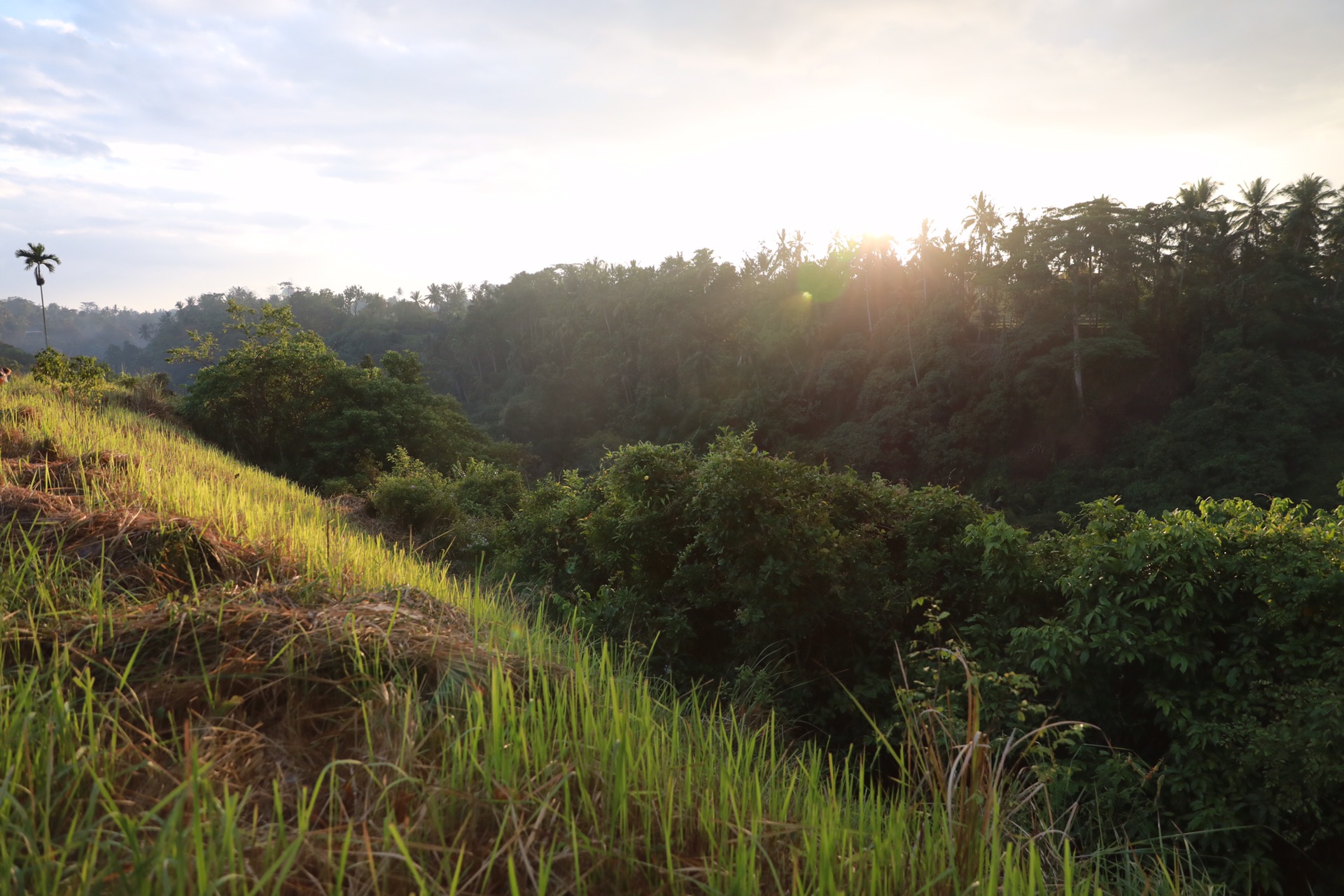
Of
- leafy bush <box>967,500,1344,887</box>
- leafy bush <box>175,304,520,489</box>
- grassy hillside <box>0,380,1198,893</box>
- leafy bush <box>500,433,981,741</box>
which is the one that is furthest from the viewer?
leafy bush <box>175,304,520,489</box>

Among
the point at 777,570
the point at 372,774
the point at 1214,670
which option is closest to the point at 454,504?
the point at 777,570

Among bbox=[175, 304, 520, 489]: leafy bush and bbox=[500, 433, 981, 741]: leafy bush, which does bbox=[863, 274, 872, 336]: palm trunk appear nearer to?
bbox=[175, 304, 520, 489]: leafy bush

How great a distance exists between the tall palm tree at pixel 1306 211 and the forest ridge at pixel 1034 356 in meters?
0.09

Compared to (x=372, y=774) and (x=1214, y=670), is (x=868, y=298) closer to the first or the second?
(x=1214, y=670)

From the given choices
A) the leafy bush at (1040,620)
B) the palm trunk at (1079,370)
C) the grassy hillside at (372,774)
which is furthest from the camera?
the palm trunk at (1079,370)

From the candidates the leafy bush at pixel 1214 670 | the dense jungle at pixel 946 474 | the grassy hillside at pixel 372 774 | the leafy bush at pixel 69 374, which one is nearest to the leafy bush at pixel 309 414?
the dense jungle at pixel 946 474

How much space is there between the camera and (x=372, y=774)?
69.8 inches

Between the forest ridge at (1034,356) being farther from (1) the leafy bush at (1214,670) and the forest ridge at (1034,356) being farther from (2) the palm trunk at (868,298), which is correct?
(1) the leafy bush at (1214,670)

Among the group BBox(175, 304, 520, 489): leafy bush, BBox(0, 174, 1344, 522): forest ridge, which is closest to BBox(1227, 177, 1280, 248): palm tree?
BBox(0, 174, 1344, 522): forest ridge

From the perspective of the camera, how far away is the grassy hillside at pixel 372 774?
1578 millimetres

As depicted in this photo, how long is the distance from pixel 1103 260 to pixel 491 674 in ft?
151

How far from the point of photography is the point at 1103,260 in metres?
39.9

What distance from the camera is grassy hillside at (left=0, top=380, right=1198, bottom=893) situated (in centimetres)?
158

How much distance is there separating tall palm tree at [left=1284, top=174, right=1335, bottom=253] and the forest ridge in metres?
0.09
